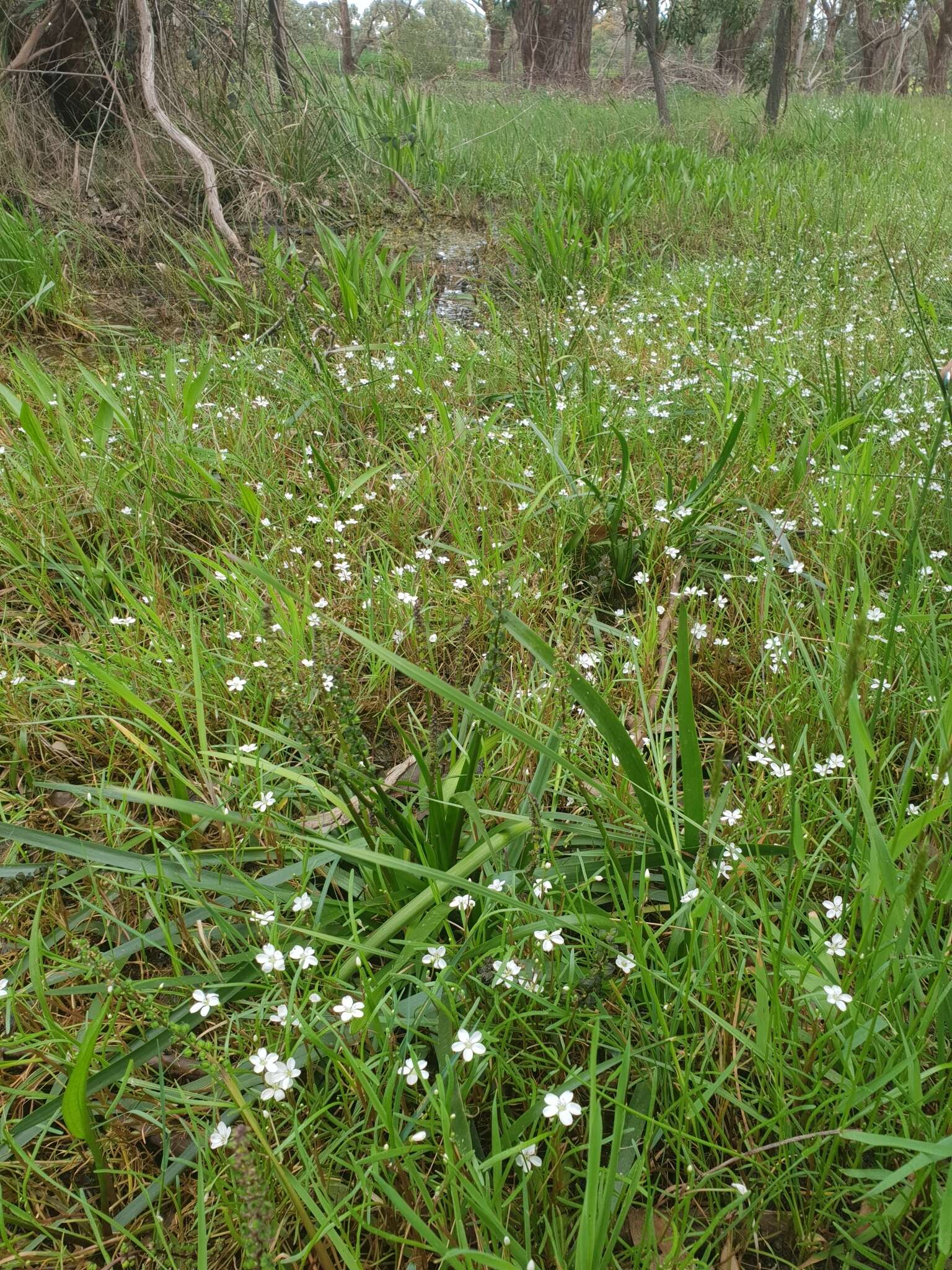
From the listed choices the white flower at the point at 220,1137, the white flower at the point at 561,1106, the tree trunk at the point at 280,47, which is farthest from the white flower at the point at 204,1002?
the tree trunk at the point at 280,47

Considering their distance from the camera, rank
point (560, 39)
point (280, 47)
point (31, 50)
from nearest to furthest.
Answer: point (31, 50)
point (280, 47)
point (560, 39)

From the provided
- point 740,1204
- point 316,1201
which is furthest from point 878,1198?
point 316,1201

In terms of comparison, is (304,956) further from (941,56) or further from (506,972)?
(941,56)

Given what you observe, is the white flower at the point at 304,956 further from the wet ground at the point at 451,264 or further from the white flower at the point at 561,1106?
the wet ground at the point at 451,264

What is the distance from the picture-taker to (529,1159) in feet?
3.45

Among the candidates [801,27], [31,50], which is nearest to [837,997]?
[31,50]

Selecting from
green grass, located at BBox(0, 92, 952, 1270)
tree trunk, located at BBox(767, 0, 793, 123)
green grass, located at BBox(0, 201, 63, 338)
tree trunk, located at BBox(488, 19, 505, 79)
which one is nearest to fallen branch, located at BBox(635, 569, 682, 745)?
green grass, located at BBox(0, 92, 952, 1270)

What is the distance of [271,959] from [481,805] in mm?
519

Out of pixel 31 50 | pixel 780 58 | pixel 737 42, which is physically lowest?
pixel 31 50

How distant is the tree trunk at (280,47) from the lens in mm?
4398

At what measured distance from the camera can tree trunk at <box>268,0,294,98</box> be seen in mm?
4398

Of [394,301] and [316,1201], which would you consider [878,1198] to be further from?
[394,301]

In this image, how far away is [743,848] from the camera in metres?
1.40

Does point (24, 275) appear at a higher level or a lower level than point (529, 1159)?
higher
